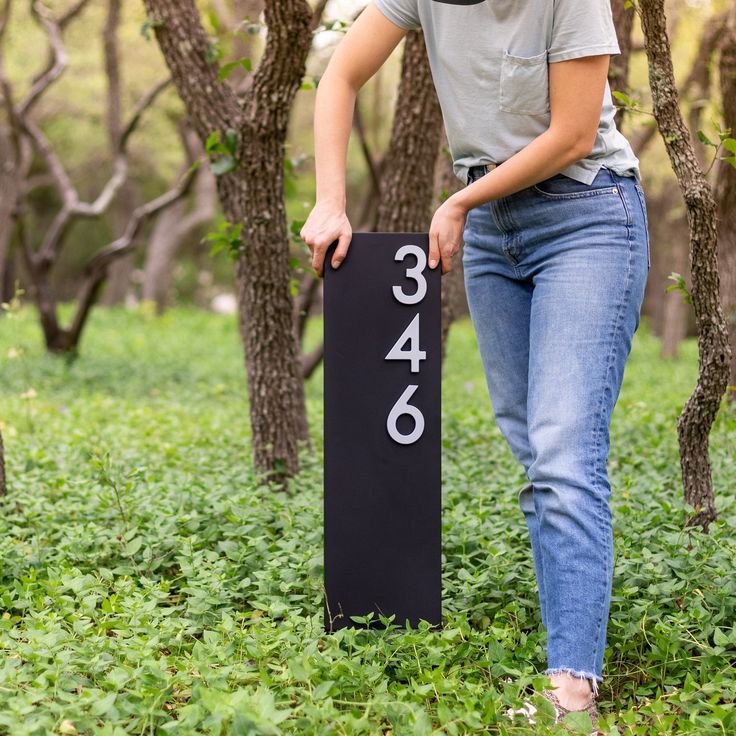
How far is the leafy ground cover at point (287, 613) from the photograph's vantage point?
2.19 m

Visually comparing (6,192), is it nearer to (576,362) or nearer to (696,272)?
(696,272)

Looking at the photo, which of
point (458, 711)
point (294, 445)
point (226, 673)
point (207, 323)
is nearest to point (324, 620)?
point (226, 673)

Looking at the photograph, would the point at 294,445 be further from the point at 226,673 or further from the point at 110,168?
the point at 110,168

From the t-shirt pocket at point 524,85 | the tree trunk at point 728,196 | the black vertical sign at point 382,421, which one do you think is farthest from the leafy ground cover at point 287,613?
the tree trunk at point 728,196

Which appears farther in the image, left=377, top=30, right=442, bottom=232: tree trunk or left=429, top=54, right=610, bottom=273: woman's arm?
left=377, top=30, right=442, bottom=232: tree trunk

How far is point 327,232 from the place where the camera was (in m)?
2.51

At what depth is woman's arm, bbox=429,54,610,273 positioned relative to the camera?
7.30 ft

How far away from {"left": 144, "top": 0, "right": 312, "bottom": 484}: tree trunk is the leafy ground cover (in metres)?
0.38

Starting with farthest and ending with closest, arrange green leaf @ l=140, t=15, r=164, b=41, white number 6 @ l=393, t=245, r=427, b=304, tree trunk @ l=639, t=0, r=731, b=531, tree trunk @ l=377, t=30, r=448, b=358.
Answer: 1. tree trunk @ l=377, t=30, r=448, b=358
2. green leaf @ l=140, t=15, r=164, b=41
3. tree trunk @ l=639, t=0, r=731, b=531
4. white number 6 @ l=393, t=245, r=427, b=304

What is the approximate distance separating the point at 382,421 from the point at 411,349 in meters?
0.21

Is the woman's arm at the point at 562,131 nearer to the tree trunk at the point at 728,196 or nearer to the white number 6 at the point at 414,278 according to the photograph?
the white number 6 at the point at 414,278

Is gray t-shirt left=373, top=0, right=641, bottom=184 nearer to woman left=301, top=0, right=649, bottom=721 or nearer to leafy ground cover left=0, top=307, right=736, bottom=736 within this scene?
woman left=301, top=0, right=649, bottom=721

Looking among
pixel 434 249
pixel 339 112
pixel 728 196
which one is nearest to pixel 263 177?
pixel 339 112

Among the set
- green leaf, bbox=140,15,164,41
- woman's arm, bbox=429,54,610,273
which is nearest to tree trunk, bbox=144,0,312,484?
green leaf, bbox=140,15,164,41
